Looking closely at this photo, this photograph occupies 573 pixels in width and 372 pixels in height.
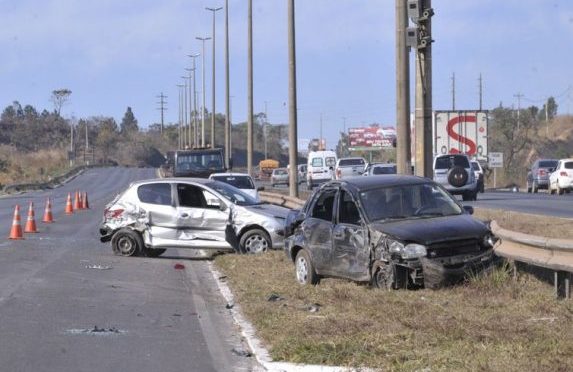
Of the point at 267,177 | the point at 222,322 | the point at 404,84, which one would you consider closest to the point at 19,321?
the point at 222,322

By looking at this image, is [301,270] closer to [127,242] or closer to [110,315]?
[110,315]

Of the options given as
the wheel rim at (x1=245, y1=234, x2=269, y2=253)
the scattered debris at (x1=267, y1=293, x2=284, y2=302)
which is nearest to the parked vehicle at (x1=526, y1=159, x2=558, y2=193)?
the wheel rim at (x1=245, y1=234, x2=269, y2=253)

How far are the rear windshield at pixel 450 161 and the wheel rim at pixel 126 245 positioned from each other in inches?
800

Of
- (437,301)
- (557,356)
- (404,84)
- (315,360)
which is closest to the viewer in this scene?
(557,356)

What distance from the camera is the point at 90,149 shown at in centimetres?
17462

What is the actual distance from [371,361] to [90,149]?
17148 cm

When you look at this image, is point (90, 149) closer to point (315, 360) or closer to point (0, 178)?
point (0, 178)

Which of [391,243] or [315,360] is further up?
[391,243]

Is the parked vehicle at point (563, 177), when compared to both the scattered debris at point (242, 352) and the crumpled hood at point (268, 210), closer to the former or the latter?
the crumpled hood at point (268, 210)

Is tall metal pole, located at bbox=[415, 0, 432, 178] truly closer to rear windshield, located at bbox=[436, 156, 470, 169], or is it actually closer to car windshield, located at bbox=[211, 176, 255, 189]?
car windshield, located at bbox=[211, 176, 255, 189]

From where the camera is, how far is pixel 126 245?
17.6 m

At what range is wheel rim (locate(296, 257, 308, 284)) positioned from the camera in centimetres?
1279

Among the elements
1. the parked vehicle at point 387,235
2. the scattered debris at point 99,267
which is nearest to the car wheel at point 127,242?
the scattered debris at point 99,267

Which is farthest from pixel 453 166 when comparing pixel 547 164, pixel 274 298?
pixel 274 298
